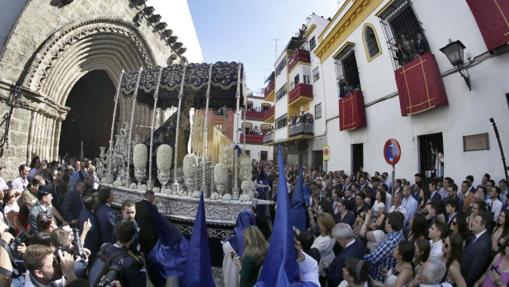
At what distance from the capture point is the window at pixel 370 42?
12020 millimetres

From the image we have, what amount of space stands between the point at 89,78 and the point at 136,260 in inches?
572

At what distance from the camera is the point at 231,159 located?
650cm

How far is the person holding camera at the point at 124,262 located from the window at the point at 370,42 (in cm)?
1171

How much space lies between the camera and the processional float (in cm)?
532

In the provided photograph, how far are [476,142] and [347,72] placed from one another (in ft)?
25.4

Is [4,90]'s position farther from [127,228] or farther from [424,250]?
[424,250]

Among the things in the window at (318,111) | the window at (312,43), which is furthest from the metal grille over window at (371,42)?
the window at (312,43)

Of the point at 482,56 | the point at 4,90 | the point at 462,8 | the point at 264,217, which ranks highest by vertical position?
the point at 462,8

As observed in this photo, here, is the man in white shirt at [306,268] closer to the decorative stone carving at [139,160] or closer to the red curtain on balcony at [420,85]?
the decorative stone carving at [139,160]

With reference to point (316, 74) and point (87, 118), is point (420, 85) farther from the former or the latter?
point (87, 118)

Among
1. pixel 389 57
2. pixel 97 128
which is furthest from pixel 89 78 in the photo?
pixel 389 57

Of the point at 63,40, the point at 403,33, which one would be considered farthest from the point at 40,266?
the point at 403,33

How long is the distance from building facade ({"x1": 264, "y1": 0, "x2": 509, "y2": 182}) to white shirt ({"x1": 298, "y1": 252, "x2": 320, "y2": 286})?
647 centimetres

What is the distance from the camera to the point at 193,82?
6.15 metres
